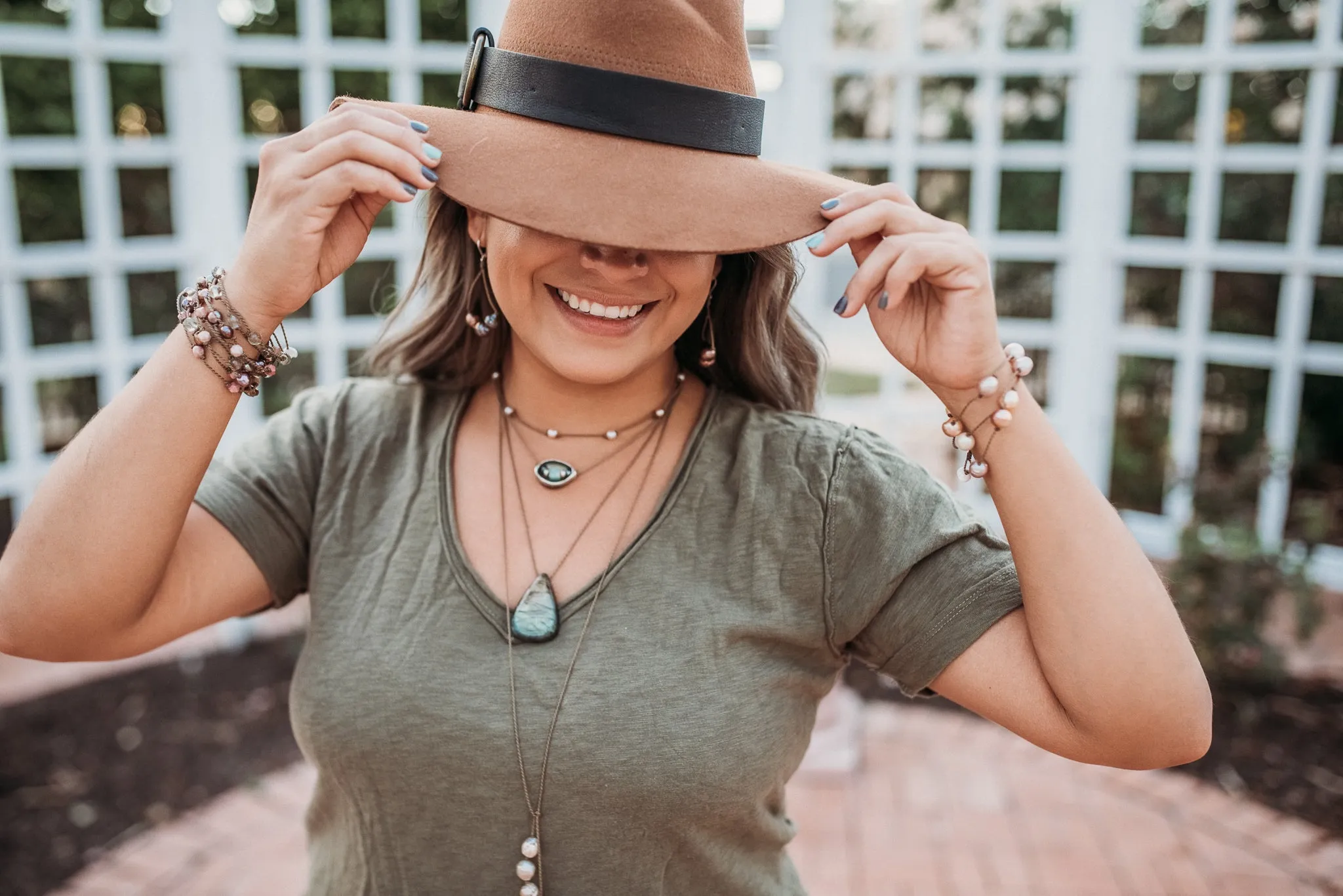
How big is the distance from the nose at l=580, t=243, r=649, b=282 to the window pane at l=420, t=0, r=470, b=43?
455 centimetres

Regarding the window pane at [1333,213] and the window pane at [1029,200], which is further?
the window pane at [1029,200]

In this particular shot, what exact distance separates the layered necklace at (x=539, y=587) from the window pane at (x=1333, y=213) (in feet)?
18.4

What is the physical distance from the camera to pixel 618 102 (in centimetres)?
123

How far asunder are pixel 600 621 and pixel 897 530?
1.27 feet

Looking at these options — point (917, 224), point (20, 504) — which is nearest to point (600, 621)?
point (917, 224)

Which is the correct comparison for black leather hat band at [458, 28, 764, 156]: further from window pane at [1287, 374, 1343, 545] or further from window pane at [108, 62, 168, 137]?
window pane at [1287, 374, 1343, 545]

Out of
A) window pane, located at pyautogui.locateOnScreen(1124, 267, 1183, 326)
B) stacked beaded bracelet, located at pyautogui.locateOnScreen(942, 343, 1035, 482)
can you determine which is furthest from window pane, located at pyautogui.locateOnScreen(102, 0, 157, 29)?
window pane, located at pyautogui.locateOnScreen(1124, 267, 1183, 326)

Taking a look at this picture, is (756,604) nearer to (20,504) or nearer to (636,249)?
(636,249)

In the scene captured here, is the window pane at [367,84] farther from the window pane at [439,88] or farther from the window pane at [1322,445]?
the window pane at [1322,445]

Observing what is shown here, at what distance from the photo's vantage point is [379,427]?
1546 mm

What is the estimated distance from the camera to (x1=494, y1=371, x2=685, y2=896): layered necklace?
1280 mm

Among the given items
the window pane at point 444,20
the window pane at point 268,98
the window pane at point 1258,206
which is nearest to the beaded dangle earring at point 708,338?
the window pane at point 444,20

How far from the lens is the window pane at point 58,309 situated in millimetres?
5777

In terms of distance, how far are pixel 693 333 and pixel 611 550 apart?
0.38m
